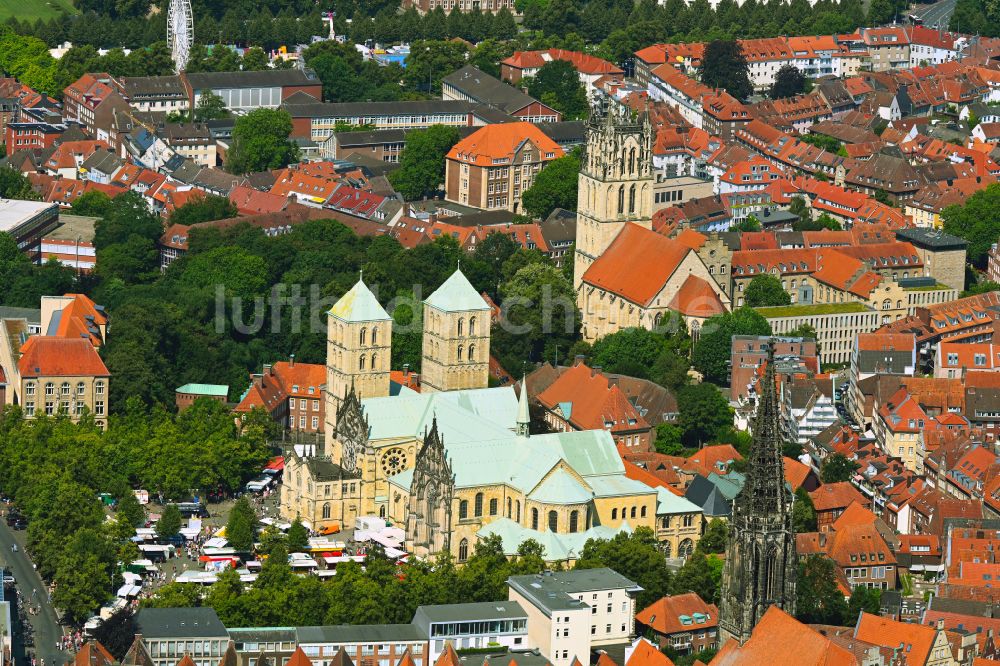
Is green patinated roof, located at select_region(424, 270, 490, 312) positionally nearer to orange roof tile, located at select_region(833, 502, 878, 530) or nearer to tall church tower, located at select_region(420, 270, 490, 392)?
tall church tower, located at select_region(420, 270, 490, 392)

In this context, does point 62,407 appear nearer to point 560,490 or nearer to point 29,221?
point 560,490

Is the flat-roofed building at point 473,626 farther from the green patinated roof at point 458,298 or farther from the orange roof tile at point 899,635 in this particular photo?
the green patinated roof at point 458,298

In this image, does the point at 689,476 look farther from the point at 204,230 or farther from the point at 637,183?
the point at 204,230

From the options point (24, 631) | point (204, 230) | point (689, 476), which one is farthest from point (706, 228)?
point (24, 631)

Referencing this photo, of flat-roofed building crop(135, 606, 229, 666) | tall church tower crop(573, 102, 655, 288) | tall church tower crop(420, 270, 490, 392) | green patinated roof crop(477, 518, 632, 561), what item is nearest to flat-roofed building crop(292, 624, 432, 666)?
flat-roofed building crop(135, 606, 229, 666)

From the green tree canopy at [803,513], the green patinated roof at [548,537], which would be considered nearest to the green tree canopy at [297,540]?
the green patinated roof at [548,537]

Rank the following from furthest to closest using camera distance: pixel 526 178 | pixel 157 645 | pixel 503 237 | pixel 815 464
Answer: pixel 526 178
pixel 503 237
pixel 815 464
pixel 157 645

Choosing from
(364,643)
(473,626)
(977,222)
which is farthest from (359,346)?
(977,222)
